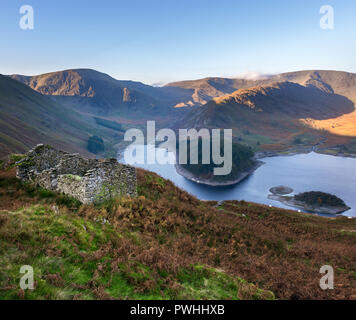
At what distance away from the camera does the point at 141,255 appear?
782cm

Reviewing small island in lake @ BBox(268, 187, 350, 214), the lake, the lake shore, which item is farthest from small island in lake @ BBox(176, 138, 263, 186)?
small island in lake @ BBox(268, 187, 350, 214)

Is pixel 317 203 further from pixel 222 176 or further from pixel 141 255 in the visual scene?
pixel 141 255

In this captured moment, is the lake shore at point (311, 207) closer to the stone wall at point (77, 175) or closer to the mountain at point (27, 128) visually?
the stone wall at point (77, 175)

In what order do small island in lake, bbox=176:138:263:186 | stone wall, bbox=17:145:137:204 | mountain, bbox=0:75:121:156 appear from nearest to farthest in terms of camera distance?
stone wall, bbox=17:145:137:204 → mountain, bbox=0:75:121:156 → small island in lake, bbox=176:138:263:186

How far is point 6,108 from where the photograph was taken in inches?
6201

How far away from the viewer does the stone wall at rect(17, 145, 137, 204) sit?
40.0 ft

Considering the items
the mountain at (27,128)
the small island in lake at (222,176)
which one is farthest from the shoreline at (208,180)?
the mountain at (27,128)

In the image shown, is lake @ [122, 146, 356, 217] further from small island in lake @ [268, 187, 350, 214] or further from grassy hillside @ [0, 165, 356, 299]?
grassy hillside @ [0, 165, 356, 299]

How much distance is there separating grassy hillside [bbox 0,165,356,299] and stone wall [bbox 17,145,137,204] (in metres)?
0.66

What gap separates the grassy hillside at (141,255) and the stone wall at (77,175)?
658 mm

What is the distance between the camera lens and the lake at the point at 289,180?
102319mm
